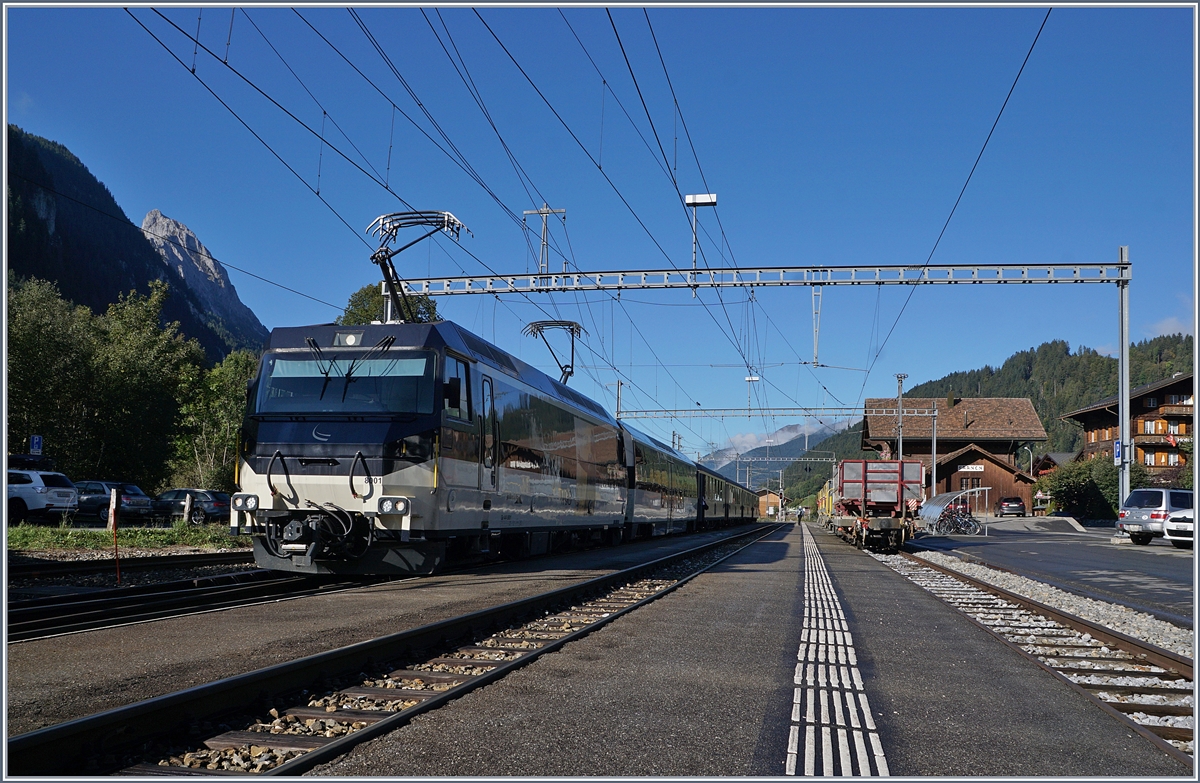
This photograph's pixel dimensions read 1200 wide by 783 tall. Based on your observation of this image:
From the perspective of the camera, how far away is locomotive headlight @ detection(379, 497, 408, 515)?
1112cm

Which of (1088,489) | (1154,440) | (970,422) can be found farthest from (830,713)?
(970,422)

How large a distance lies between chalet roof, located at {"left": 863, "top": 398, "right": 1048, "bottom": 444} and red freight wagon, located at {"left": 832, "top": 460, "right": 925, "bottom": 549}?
4700 centimetres

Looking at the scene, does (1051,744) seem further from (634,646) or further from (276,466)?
(276,466)

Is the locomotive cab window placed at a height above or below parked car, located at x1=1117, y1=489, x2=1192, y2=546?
above

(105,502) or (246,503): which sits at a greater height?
(246,503)

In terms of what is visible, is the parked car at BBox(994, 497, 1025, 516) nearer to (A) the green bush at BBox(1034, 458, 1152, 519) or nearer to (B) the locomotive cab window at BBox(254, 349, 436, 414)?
(A) the green bush at BBox(1034, 458, 1152, 519)

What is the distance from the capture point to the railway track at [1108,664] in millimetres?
5660

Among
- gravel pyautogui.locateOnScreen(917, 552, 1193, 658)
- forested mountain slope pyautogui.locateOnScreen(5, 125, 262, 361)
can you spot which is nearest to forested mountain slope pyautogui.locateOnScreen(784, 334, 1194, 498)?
forested mountain slope pyautogui.locateOnScreen(5, 125, 262, 361)

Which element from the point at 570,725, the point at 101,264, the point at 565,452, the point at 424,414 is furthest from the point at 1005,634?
the point at 101,264

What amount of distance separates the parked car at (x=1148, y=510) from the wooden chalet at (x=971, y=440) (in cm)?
3802

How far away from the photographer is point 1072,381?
6358 inches

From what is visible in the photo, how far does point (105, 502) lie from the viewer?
105ft

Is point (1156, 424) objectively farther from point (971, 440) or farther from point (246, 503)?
point (246, 503)

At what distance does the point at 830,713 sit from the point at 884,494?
23615 mm
